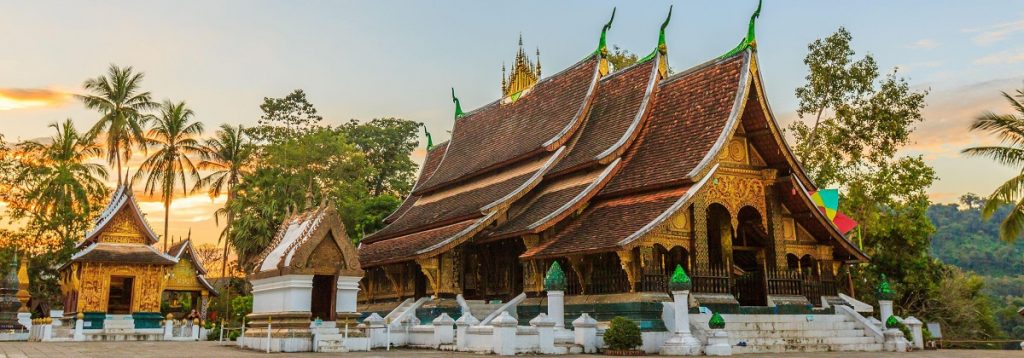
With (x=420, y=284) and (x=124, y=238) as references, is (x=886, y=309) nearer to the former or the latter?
(x=420, y=284)

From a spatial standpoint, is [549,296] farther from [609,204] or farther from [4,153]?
[4,153]

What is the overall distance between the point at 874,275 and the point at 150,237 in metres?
24.7

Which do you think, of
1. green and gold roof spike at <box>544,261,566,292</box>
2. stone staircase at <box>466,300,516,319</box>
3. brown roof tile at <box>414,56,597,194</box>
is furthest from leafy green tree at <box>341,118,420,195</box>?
green and gold roof spike at <box>544,261,566,292</box>

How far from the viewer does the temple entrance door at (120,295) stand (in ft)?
77.3

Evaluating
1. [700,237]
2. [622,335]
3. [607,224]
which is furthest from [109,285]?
[700,237]

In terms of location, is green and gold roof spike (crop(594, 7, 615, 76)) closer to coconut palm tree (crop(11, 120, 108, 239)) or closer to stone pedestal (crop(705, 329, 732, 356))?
stone pedestal (crop(705, 329, 732, 356))

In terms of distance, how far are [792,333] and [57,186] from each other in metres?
31.2

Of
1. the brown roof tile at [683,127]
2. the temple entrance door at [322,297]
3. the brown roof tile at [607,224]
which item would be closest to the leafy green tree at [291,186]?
the brown roof tile at [683,127]

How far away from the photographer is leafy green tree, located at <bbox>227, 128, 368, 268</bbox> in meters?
34.7

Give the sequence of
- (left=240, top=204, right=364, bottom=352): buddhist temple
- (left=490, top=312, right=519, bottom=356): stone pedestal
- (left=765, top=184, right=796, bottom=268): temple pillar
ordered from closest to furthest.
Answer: (left=490, top=312, right=519, bottom=356): stone pedestal < (left=240, top=204, right=364, bottom=352): buddhist temple < (left=765, top=184, right=796, bottom=268): temple pillar

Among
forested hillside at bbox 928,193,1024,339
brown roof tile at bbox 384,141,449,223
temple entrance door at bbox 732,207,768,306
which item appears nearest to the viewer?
temple entrance door at bbox 732,207,768,306

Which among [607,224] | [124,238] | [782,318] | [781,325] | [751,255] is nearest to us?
[781,325]

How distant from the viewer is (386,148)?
1897 inches

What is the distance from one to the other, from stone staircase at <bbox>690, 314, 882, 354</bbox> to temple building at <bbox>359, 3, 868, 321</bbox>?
527 mm
